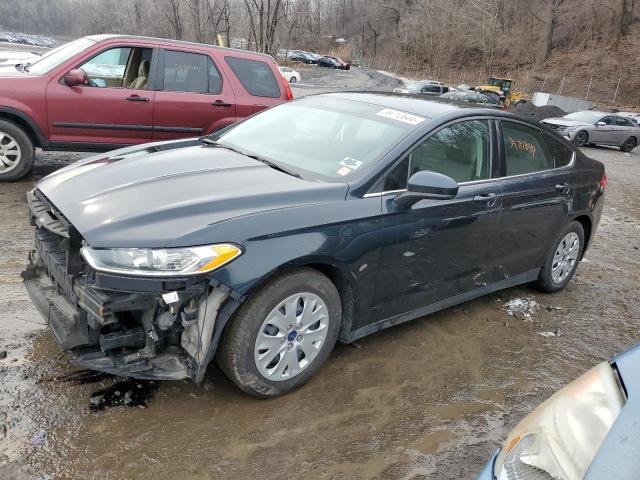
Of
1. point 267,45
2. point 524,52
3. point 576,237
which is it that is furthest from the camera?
point 524,52

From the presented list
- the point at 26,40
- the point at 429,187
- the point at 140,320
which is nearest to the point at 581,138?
the point at 429,187

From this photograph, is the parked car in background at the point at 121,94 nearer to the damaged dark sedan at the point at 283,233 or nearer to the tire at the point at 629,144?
the damaged dark sedan at the point at 283,233

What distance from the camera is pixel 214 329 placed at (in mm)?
2625

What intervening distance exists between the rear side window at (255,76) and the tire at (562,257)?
14.4 feet

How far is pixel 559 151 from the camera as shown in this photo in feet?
15.4

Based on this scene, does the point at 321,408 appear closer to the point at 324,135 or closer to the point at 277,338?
the point at 277,338

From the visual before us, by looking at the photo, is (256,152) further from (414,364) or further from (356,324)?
(414,364)

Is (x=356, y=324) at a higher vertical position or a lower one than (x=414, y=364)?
higher

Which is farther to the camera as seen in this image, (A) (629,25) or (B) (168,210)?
(A) (629,25)

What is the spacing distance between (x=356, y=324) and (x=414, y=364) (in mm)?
594

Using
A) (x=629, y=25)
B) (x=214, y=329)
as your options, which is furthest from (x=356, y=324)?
(x=629, y=25)

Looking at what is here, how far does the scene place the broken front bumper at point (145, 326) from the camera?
2523 millimetres

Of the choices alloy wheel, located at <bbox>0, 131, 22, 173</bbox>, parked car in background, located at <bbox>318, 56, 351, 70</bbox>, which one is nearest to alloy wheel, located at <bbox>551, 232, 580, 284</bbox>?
alloy wheel, located at <bbox>0, 131, 22, 173</bbox>

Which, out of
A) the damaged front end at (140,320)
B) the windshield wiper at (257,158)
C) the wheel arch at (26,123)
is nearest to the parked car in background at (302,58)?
the wheel arch at (26,123)
